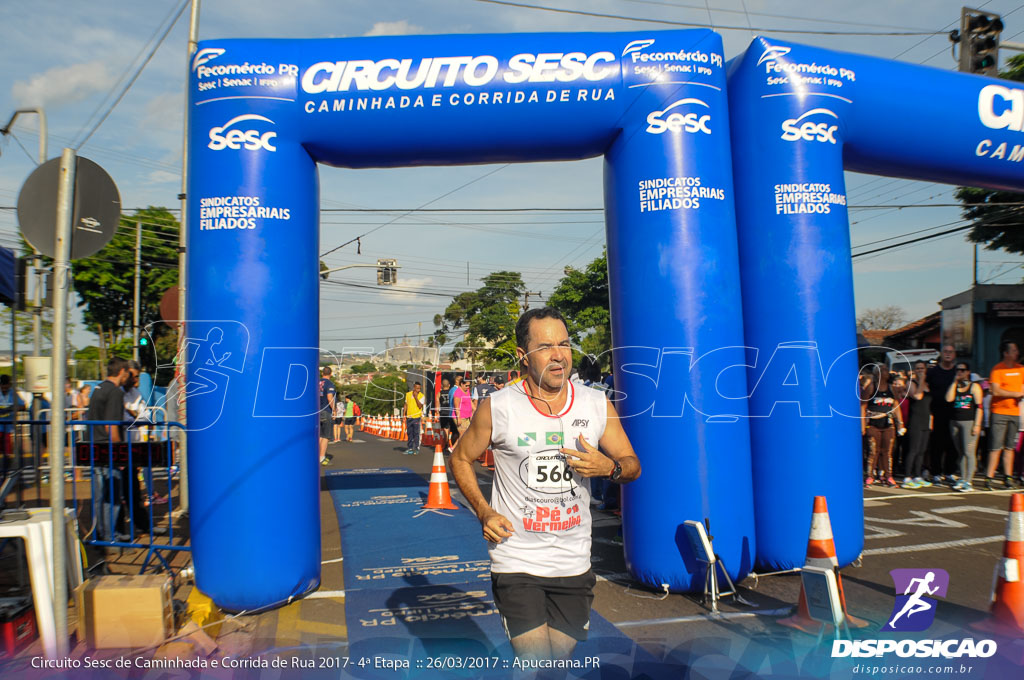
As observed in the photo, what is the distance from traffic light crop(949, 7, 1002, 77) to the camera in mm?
9711

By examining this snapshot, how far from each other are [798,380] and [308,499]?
3.90 m

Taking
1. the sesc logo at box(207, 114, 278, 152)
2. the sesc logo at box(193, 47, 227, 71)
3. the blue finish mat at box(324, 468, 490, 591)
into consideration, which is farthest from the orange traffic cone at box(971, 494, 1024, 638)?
the sesc logo at box(193, 47, 227, 71)

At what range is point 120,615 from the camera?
4387mm

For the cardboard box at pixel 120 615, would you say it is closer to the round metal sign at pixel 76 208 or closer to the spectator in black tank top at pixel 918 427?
the round metal sign at pixel 76 208

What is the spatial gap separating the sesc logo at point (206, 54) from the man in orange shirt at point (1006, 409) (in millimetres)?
10565

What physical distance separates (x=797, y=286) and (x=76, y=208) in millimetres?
5050

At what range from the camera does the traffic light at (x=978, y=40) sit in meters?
9.71

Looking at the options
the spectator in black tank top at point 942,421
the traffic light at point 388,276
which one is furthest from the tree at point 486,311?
the spectator in black tank top at point 942,421

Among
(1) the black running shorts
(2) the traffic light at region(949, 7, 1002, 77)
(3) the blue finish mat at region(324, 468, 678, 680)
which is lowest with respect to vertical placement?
(3) the blue finish mat at region(324, 468, 678, 680)

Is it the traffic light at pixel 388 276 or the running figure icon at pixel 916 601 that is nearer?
the running figure icon at pixel 916 601

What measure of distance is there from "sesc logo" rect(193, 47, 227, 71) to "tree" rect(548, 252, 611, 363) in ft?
130

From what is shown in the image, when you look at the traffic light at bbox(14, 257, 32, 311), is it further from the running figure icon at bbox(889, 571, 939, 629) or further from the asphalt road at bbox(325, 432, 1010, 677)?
the running figure icon at bbox(889, 571, 939, 629)

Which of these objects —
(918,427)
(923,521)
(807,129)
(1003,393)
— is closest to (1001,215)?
(1003,393)

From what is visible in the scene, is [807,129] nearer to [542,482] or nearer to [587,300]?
[542,482]
